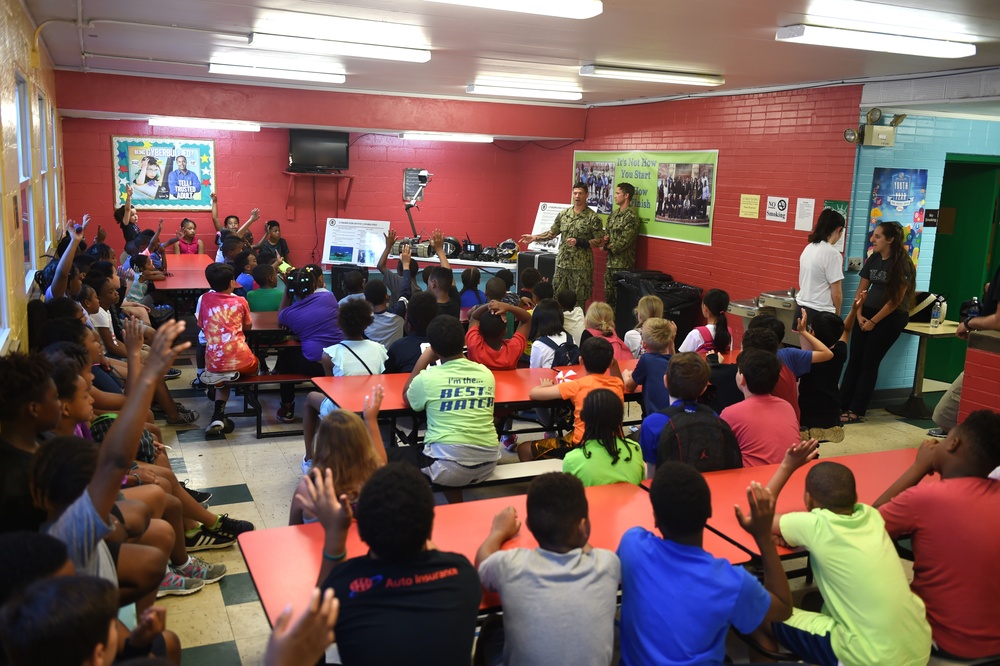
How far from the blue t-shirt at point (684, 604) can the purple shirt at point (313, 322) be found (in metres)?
4.05

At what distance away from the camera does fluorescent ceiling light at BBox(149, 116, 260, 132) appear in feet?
31.6

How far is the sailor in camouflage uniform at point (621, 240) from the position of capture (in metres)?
9.78

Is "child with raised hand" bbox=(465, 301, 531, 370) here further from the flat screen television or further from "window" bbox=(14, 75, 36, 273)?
the flat screen television

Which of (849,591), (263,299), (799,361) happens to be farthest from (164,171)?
(849,591)

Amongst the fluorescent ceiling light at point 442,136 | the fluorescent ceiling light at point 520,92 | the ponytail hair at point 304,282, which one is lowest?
the ponytail hair at point 304,282

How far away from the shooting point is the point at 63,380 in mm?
2904

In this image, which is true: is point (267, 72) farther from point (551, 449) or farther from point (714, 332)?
point (551, 449)

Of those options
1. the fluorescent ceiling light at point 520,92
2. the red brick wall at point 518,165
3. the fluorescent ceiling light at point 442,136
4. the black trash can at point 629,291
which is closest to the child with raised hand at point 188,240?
the red brick wall at point 518,165

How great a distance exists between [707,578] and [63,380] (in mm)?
2318

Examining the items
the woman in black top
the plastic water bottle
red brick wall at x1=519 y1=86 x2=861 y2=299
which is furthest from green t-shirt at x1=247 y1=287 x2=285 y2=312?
the plastic water bottle

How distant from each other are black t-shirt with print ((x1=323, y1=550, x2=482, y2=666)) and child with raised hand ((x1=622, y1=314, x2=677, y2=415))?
247 cm

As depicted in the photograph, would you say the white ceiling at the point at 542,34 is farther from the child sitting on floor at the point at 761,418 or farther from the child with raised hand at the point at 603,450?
the child with raised hand at the point at 603,450

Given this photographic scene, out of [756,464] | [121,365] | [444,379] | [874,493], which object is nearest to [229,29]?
[121,365]

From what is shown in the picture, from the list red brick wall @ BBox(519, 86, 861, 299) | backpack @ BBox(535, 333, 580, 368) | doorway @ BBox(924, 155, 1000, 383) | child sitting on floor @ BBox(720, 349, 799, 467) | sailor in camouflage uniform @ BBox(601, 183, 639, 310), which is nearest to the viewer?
child sitting on floor @ BBox(720, 349, 799, 467)
